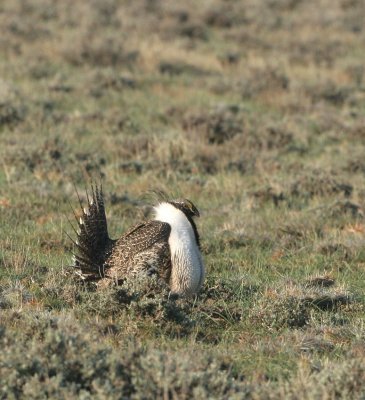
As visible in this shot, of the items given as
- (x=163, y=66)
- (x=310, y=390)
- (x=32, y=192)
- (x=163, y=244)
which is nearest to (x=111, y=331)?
(x=163, y=244)

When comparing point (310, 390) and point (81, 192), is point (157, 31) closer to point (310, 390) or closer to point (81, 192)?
point (81, 192)

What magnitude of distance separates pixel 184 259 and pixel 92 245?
2.04 ft

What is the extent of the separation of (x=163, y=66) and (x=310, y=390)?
10.2 metres

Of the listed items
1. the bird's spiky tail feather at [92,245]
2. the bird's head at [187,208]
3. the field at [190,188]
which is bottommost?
the field at [190,188]

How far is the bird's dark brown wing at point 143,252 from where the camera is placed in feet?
16.4

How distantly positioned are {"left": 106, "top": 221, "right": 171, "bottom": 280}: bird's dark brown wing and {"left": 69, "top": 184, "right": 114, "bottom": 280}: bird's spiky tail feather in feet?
0.24

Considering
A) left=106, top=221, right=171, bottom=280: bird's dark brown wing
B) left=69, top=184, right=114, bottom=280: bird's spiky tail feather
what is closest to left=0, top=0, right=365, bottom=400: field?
left=69, top=184, right=114, bottom=280: bird's spiky tail feather

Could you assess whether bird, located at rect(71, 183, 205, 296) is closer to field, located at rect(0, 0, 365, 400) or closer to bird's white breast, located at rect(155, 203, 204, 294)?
bird's white breast, located at rect(155, 203, 204, 294)

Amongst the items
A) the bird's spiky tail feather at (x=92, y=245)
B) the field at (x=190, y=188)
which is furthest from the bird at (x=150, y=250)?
the field at (x=190, y=188)

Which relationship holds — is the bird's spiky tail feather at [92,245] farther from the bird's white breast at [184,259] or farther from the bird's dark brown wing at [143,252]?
the bird's white breast at [184,259]

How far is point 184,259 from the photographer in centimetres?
493

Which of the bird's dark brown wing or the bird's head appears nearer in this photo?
the bird's dark brown wing

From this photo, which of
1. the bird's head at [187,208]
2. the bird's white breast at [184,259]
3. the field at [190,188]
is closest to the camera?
the field at [190,188]

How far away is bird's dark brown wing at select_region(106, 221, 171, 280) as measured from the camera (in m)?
4.99
